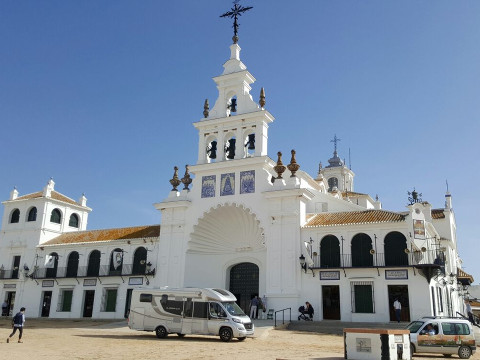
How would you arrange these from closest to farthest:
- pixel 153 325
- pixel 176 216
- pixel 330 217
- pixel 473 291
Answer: pixel 153 325 < pixel 330 217 < pixel 176 216 < pixel 473 291

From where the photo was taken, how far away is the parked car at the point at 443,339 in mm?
15742

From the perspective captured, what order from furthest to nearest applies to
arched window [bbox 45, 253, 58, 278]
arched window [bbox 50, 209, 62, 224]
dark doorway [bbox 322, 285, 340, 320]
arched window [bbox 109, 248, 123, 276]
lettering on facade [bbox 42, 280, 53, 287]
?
1. arched window [bbox 50, 209, 62, 224]
2. arched window [bbox 45, 253, 58, 278]
3. lettering on facade [bbox 42, 280, 53, 287]
4. arched window [bbox 109, 248, 123, 276]
5. dark doorway [bbox 322, 285, 340, 320]

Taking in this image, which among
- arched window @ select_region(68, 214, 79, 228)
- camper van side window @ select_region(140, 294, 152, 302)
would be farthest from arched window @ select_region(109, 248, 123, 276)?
camper van side window @ select_region(140, 294, 152, 302)

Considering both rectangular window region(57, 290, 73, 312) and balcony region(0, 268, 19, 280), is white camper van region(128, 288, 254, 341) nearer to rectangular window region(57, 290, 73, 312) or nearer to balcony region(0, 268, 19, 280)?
rectangular window region(57, 290, 73, 312)

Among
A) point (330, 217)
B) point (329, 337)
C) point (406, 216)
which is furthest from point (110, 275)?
point (406, 216)

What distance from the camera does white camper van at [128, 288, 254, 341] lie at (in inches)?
766

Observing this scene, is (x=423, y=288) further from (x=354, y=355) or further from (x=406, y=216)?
(x=354, y=355)

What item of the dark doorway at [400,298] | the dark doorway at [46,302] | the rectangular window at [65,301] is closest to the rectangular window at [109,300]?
the rectangular window at [65,301]

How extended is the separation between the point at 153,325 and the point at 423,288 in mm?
13958

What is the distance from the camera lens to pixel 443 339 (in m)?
15.8

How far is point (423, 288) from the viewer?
24781mm

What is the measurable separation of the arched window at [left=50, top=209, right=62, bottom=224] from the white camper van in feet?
70.9

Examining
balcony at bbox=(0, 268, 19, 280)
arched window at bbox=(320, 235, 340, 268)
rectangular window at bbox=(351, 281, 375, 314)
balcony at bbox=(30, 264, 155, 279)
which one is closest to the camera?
rectangular window at bbox=(351, 281, 375, 314)

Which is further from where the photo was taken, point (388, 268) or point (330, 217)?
point (330, 217)
